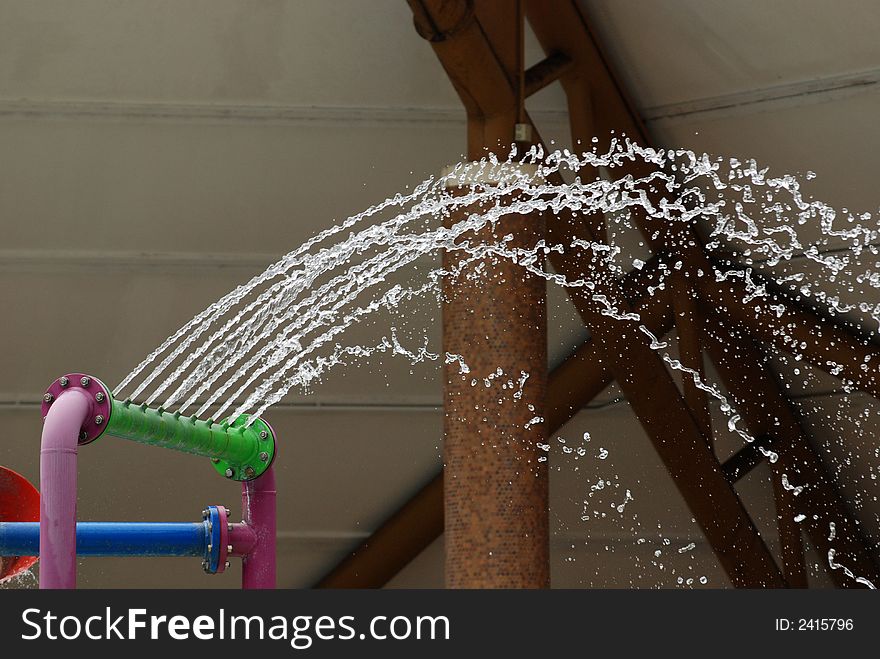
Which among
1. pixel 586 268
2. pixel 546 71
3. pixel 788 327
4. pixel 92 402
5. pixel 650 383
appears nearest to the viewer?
pixel 92 402

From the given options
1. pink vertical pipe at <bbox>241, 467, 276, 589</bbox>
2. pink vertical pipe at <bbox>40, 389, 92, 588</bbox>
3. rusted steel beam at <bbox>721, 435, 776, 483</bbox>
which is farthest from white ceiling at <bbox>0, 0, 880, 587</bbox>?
pink vertical pipe at <bbox>40, 389, 92, 588</bbox>

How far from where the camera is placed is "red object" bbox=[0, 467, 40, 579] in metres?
Answer: 4.62

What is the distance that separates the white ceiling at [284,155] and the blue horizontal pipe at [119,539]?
420 cm

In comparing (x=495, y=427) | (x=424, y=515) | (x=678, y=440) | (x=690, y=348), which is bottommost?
(x=495, y=427)

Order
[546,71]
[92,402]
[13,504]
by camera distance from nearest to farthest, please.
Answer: [92,402], [13,504], [546,71]

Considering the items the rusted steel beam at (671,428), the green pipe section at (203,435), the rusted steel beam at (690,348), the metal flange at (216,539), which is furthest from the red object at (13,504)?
the rusted steel beam at (690,348)

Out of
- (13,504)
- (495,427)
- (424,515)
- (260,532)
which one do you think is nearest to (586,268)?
(495,427)

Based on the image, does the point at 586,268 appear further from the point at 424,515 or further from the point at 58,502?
the point at 58,502

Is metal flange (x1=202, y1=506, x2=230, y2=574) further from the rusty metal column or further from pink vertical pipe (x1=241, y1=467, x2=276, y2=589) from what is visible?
the rusty metal column

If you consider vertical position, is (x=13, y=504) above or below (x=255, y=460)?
below

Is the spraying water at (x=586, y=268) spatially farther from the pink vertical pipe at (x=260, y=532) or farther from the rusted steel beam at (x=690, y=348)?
the pink vertical pipe at (x=260, y=532)

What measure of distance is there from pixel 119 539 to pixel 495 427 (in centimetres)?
253

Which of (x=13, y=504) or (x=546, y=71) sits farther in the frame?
(x=546, y=71)

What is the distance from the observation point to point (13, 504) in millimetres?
4629
